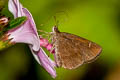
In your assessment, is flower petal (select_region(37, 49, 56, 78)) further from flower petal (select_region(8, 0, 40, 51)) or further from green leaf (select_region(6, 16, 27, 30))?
green leaf (select_region(6, 16, 27, 30))

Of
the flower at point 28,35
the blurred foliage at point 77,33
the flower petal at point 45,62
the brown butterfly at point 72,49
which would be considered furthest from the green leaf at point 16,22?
the blurred foliage at point 77,33

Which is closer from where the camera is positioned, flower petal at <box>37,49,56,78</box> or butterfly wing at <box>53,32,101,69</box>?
flower petal at <box>37,49,56,78</box>

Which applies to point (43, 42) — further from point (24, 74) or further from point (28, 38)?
point (24, 74)

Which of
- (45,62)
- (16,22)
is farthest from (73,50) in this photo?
(16,22)

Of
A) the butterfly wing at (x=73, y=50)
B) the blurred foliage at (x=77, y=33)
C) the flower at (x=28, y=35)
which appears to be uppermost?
the flower at (x=28, y=35)

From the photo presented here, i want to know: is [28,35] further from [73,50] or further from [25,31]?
[73,50]

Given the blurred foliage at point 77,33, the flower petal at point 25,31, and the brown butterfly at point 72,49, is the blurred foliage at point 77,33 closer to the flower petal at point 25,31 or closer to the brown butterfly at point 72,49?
the brown butterfly at point 72,49

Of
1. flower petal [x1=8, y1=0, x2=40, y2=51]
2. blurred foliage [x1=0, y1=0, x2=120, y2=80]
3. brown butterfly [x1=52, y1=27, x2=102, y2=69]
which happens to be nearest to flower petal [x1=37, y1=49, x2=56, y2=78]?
flower petal [x1=8, y1=0, x2=40, y2=51]
